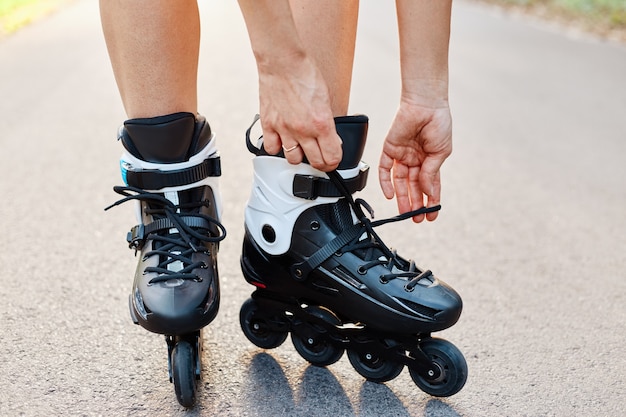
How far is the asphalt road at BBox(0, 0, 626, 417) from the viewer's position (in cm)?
163

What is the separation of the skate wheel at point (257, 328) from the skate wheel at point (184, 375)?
0.24 m

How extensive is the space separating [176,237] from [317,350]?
0.39m

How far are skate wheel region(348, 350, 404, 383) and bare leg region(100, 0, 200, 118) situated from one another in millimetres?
653

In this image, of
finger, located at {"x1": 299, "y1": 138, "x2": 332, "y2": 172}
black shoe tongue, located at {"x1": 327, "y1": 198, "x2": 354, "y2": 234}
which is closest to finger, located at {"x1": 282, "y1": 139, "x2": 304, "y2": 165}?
finger, located at {"x1": 299, "y1": 138, "x2": 332, "y2": 172}

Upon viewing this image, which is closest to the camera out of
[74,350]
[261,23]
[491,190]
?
[261,23]

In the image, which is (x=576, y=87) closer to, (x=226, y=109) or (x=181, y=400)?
(x=226, y=109)

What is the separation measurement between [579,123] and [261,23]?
11.2 ft

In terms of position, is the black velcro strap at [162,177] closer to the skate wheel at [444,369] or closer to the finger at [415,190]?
the finger at [415,190]

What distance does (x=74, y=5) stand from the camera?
786 cm

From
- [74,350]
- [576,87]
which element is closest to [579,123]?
[576,87]

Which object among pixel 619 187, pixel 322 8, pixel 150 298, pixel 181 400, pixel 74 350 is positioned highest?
pixel 322 8

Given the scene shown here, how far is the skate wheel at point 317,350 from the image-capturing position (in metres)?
1.68

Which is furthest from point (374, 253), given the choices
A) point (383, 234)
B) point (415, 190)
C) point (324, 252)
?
point (383, 234)

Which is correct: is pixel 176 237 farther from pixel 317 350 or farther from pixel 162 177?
pixel 317 350
